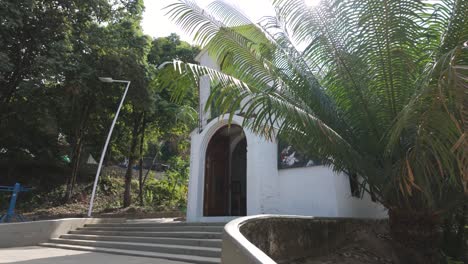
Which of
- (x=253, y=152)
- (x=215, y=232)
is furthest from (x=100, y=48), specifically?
(x=215, y=232)

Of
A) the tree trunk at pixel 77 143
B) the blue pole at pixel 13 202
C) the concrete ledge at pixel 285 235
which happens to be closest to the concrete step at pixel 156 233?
the concrete ledge at pixel 285 235

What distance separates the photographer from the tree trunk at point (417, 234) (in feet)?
20.4

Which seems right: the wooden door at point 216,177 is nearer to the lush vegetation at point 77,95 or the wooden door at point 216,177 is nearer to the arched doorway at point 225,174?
the arched doorway at point 225,174

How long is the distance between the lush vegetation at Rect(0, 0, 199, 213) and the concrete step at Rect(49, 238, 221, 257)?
4.54 metres

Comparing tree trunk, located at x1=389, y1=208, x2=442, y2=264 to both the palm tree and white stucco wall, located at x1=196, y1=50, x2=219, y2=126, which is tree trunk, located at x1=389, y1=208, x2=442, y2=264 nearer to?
the palm tree

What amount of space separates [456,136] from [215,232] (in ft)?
18.2

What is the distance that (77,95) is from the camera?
16453 mm

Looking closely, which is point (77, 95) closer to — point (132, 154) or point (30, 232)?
point (132, 154)

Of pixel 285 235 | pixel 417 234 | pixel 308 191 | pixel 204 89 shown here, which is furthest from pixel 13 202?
pixel 417 234

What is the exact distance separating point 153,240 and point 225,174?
4.87 m

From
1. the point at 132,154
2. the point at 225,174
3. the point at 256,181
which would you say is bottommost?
the point at 256,181

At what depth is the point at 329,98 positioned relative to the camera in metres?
6.24

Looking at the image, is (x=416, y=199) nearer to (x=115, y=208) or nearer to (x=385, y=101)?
(x=385, y=101)

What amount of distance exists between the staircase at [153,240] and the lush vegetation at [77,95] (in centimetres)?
432
